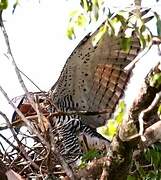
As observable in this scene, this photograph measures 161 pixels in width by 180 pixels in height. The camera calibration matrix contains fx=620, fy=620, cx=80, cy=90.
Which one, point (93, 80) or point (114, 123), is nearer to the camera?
point (114, 123)

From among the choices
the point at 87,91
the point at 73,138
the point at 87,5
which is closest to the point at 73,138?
the point at 73,138

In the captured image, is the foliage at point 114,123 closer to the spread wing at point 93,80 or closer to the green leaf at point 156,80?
the green leaf at point 156,80

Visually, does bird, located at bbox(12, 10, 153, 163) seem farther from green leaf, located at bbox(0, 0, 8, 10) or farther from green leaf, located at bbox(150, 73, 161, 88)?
green leaf, located at bbox(150, 73, 161, 88)

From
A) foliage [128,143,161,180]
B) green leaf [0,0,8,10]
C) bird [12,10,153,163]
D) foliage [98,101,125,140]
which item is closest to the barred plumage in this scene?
bird [12,10,153,163]

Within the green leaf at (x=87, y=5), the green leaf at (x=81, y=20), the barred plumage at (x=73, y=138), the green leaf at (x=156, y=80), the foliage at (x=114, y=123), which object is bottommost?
the barred plumage at (x=73, y=138)

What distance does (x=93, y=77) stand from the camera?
14.2 ft

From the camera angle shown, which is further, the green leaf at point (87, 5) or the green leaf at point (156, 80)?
the green leaf at point (87, 5)

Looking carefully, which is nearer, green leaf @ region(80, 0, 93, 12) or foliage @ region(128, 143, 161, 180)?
green leaf @ region(80, 0, 93, 12)

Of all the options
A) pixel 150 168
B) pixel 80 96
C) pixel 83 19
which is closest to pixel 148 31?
pixel 83 19

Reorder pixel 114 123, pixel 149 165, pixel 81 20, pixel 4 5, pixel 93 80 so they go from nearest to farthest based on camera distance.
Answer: pixel 81 20 < pixel 4 5 < pixel 114 123 < pixel 149 165 < pixel 93 80

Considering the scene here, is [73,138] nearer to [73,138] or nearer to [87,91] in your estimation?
[73,138]

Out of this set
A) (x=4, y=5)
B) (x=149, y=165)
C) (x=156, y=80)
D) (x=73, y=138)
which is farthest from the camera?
(x=73, y=138)

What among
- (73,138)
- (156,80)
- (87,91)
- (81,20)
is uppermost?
(81,20)

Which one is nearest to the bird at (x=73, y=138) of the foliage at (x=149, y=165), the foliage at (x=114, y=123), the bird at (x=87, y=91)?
the bird at (x=87, y=91)
